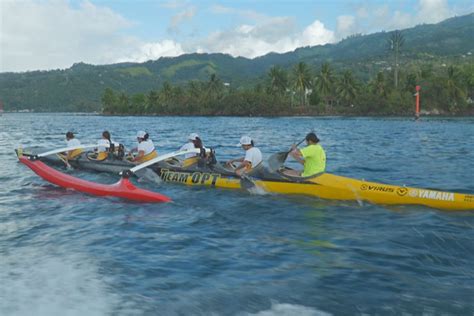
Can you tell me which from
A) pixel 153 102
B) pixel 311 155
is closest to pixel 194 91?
pixel 153 102

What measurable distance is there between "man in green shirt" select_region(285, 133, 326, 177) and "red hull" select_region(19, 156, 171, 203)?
4.44 m

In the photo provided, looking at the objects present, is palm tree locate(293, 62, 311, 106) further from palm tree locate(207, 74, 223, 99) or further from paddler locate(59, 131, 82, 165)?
paddler locate(59, 131, 82, 165)

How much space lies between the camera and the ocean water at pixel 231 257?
23.5 feet

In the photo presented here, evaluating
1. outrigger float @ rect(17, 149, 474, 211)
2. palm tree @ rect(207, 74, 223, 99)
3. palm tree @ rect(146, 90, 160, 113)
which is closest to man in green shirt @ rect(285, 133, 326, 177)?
outrigger float @ rect(17, 149, 474, 211)

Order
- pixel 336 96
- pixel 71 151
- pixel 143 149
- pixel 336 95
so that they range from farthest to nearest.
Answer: pixel 336 96, pixel 336 95, pixel 71 151, pixel 143 149

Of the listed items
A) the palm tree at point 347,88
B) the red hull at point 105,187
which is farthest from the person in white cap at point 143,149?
the palm tree at point 347,88

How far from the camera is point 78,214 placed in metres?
13.0

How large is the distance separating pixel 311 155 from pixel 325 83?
4318 inches

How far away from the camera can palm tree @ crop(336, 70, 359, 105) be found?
118m

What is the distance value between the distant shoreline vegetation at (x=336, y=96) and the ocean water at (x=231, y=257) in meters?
108

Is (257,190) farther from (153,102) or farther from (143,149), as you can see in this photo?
(153,102)

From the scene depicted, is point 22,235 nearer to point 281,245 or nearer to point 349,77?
point 281,245

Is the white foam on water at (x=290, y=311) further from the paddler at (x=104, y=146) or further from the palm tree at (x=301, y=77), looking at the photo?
the palm tree at (x=301, y=77)

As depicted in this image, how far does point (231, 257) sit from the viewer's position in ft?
30.0
